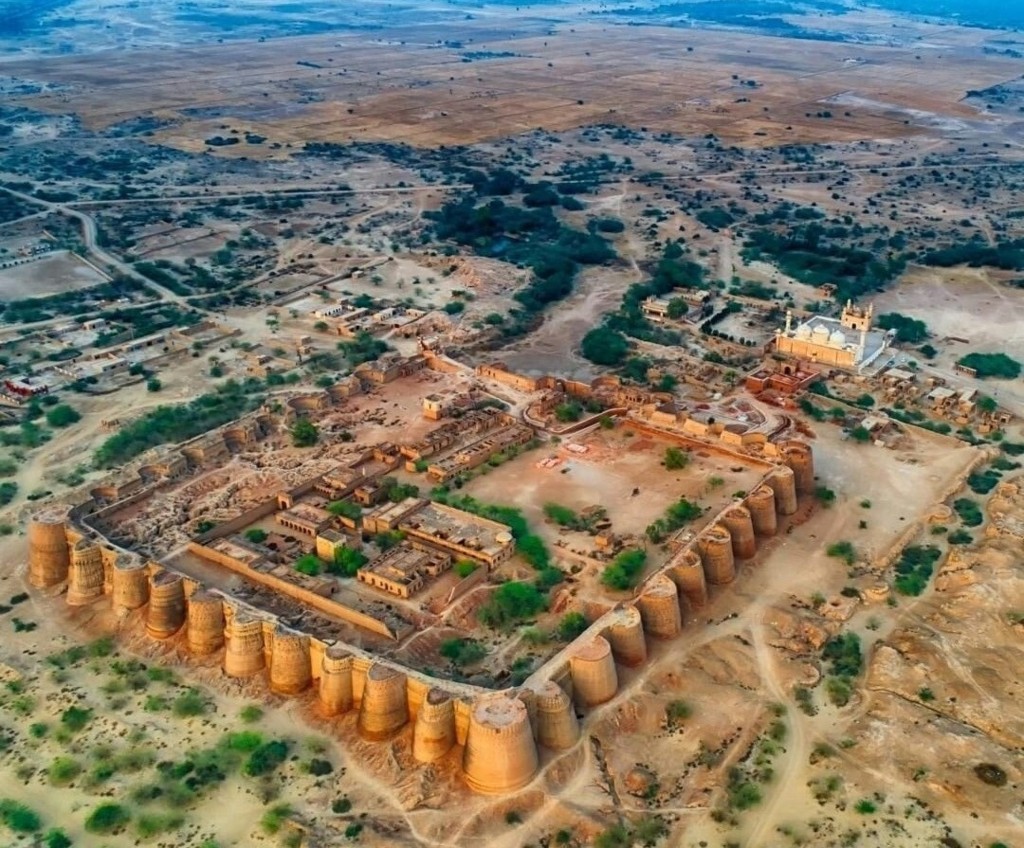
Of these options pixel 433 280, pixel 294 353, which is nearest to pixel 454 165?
pixel 433 280

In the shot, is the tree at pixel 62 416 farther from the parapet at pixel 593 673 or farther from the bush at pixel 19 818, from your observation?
the parapet at pixel 593 673

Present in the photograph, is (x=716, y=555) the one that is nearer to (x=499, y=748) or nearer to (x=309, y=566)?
(x=499, y=748)

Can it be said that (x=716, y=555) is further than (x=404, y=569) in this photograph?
No

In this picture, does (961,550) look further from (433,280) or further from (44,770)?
(433,280)

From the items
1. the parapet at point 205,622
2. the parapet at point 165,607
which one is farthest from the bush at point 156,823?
the parapet at point 165,607

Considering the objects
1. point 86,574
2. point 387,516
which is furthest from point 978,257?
point 86,574

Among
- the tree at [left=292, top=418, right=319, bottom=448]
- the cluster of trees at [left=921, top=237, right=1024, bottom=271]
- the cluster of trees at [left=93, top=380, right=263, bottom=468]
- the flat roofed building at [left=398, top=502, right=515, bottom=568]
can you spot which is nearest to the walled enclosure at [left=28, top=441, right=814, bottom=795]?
the flat roofed building at [left=398, top=502, right=515, bottom=568]

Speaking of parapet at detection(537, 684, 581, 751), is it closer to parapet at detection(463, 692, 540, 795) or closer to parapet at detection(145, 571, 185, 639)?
parapet at detection(463, 692, 540, 795)

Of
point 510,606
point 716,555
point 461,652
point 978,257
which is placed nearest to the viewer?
point 461,652
